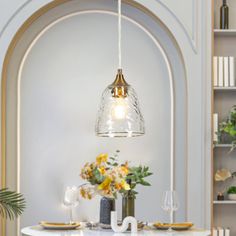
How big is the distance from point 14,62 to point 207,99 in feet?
4.94

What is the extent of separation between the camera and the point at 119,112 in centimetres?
387

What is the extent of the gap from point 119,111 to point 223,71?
121 cm

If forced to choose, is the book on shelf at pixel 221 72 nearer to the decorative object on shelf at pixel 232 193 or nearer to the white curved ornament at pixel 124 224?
the decorative object on shelf at pixel 232 193

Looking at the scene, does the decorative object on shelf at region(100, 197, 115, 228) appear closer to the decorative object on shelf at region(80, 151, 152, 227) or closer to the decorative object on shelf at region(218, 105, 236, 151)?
the decorative object on shelf at region(80, 151, 152, 227)

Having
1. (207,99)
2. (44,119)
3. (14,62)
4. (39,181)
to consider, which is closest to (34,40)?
(14,62)

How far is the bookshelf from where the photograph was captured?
484 centimetres

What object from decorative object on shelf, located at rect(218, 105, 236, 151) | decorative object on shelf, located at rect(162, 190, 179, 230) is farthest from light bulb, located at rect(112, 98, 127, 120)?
decorative object on shelf, located at rect(218, 105, 236, 151)

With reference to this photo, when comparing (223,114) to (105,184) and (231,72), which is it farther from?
(105,184)

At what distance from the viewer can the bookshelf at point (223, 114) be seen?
4.84 m

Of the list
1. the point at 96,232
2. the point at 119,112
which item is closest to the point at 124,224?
the point at 96,232

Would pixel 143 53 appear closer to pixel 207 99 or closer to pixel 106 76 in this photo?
pixel 106 76

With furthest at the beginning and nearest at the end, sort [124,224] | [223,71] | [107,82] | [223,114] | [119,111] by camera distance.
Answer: [107,82], [223,114], [223,71], [119,111], [124,224]

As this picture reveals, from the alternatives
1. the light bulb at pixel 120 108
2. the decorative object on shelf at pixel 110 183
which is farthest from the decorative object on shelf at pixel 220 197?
the light bulb at pixel 120 108

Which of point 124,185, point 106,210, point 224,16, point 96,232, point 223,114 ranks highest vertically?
point 224,16
